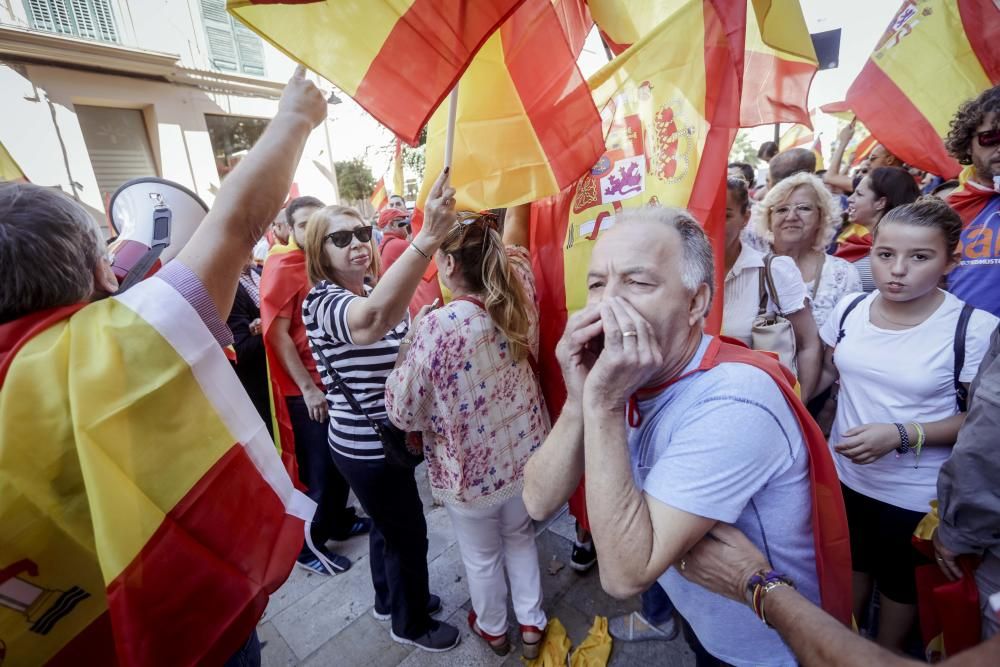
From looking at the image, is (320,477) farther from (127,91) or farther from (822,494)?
(127,91)

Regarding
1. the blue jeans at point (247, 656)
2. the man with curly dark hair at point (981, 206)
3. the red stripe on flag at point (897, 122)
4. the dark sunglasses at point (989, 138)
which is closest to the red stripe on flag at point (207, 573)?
the blue jeans at point (247, 656)

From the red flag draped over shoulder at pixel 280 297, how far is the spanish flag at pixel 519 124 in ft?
4.29

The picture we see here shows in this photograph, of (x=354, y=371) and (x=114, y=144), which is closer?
(x=354, y=371)

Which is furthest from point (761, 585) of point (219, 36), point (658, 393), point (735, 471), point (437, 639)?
point (219, 36)

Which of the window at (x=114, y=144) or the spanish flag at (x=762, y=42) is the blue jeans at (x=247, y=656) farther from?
the window at (x=114, y=144)

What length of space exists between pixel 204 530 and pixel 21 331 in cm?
57

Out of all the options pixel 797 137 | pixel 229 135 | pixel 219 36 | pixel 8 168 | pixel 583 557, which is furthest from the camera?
pixel 229 135

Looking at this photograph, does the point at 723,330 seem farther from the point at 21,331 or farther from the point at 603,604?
the point at 21,331

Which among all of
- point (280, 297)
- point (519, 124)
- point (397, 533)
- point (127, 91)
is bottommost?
point (397, 533)

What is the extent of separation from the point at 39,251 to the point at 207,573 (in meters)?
0.80

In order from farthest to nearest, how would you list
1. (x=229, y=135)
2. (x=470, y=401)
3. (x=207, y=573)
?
(x=229, y=135) < (x=470, y=401) < (x=207, y=573)

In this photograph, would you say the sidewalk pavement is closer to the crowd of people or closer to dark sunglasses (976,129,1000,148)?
the crowd of people

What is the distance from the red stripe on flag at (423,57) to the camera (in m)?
1.43

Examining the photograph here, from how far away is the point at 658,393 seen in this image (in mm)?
1219
